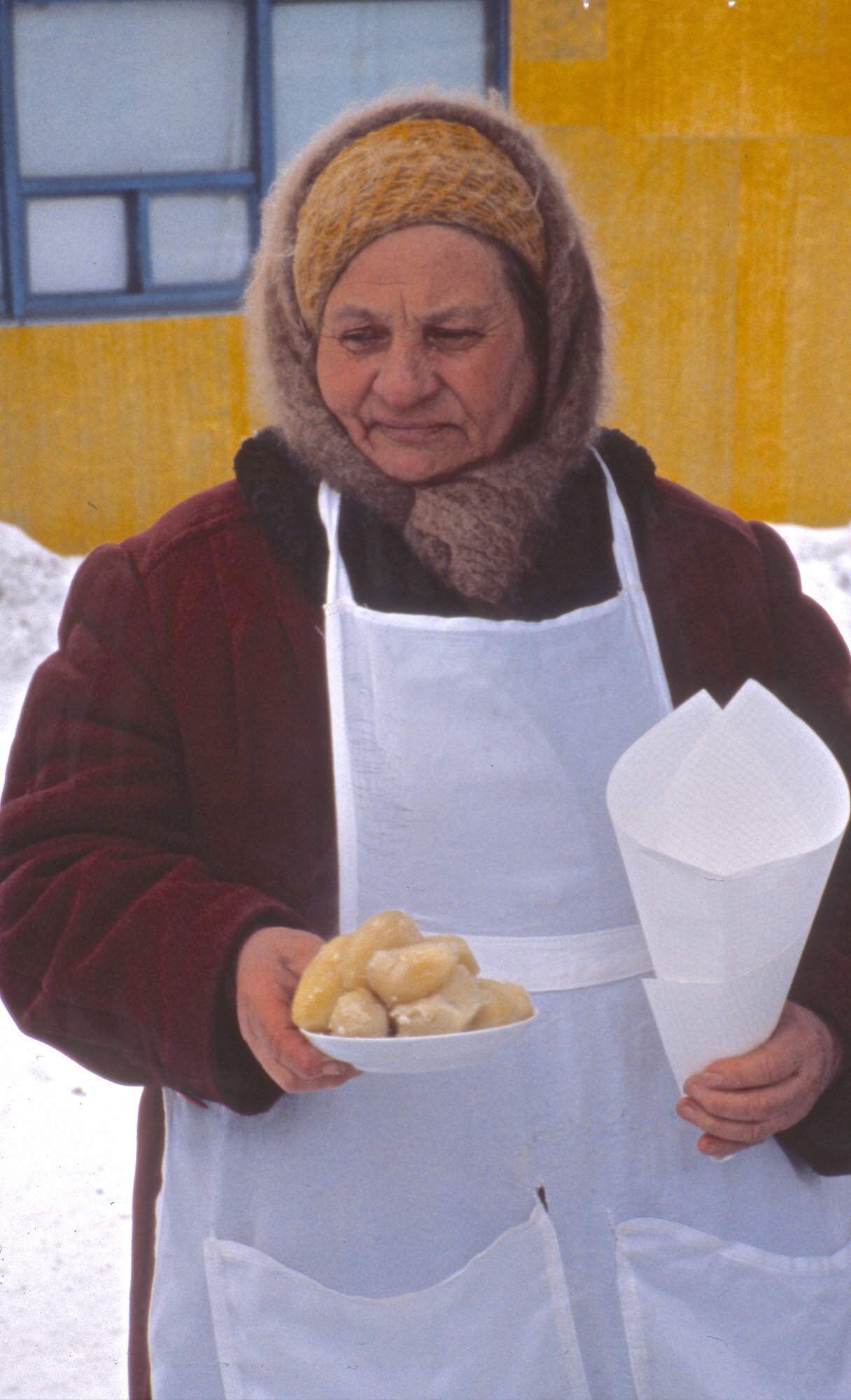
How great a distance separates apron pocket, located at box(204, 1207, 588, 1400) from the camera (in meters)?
1.06

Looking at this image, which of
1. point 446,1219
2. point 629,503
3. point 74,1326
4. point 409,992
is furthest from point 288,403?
point 74,1326

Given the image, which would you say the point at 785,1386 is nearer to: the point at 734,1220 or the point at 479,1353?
the point at 734,1220

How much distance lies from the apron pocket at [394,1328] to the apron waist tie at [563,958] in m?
0.19

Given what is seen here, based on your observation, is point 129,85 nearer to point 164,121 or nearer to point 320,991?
point 164,121

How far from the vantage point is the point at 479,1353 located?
3.52ft

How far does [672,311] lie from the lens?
5.00 feet

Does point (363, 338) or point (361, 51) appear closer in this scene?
point (363, 338)

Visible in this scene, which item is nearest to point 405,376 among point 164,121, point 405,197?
point 405,197

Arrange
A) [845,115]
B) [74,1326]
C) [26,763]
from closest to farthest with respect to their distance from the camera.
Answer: [26,763]
[845,115]
[74,1326]

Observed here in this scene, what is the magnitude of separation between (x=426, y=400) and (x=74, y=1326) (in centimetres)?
129

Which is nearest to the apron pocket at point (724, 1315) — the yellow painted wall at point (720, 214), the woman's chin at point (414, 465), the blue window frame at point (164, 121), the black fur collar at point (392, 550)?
the black fur collar at point (392, 550)

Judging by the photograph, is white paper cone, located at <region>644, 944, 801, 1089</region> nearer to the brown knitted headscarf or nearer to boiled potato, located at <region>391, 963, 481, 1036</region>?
boiled potato, located at <region>391, 963, 481, 1036</region>

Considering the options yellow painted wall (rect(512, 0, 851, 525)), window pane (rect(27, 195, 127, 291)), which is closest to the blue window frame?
window pane (rect(27, 195, 127, 291))

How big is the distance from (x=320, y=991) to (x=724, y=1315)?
481 mm
